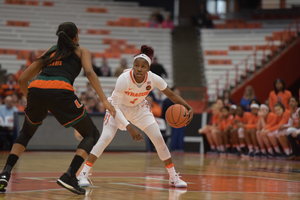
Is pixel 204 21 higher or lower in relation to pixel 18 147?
higher

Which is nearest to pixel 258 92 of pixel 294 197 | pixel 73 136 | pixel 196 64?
pixel 196 64

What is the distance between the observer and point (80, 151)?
4613 millimetres

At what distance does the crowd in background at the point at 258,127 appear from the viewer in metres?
11.5

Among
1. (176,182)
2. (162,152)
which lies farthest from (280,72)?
(176,182)

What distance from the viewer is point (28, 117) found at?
15.4 ft

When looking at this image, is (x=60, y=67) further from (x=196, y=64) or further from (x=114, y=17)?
(x=114, y=17)

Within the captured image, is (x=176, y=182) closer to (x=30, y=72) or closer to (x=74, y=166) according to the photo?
(x=74, y=166)

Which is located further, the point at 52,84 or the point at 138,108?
the point at 138,108

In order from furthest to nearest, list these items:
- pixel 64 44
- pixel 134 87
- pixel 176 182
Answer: pixel 134 87 → pixel 176 182 → pixel 64 44

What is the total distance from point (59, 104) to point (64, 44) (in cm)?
68

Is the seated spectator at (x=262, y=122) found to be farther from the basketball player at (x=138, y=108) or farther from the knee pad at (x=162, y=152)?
the knee pad at (x=162, y=152)

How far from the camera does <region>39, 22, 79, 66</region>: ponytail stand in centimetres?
463

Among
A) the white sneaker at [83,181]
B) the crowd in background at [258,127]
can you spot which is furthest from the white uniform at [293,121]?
the white sneaker at [83,181]

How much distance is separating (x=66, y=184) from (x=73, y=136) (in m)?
9.10
